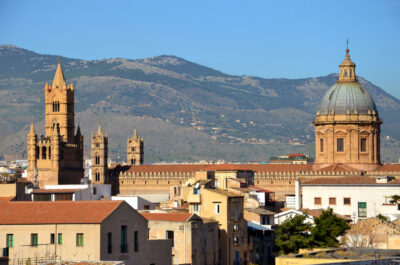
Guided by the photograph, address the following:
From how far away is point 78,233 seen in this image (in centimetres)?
4375

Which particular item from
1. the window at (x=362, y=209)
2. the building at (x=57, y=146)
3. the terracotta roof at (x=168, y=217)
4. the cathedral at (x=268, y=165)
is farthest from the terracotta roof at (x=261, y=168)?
the terracotta roof at (x=168, y=217)

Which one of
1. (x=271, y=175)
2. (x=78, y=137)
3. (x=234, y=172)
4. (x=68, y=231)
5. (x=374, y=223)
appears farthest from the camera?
(x=78, y=137)

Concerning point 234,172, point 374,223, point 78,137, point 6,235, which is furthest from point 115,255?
point 78,137

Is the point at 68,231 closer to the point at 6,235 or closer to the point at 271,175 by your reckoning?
the point at 6,235

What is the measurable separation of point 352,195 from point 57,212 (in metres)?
54.8

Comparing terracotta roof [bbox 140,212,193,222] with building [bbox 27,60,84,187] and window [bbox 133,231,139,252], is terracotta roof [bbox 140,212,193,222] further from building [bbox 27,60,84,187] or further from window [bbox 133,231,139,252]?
building [bbox 27,60,84,187]

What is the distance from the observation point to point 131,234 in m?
45.5

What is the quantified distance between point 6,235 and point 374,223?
2901 cm

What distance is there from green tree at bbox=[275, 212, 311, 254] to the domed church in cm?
5688

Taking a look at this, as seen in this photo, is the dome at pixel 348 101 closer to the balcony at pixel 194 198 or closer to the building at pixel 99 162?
the building at pixel 99 162

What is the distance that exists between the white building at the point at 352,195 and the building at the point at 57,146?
45.0 meters

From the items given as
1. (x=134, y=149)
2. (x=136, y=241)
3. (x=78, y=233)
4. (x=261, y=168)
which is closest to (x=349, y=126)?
(x=261, y=168)

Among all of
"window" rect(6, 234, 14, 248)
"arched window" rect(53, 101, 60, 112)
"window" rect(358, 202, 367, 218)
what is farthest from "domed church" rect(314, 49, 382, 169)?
"window" rect(6, 234, 14, 248)

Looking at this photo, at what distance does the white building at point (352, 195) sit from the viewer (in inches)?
3743
